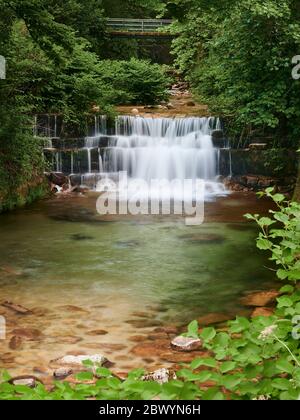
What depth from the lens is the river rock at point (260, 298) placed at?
7948 mm

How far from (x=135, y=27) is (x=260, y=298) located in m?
26.4

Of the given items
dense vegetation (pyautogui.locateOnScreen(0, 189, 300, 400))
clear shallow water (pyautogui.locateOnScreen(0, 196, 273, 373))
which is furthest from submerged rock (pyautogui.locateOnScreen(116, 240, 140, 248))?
dense vegetation (pyautogui.locateOnScreen(0, 189, 300, 400))

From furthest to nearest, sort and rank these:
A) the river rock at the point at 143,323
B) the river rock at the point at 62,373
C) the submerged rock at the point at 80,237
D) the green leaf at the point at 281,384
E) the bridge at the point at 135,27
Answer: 1. the bridge at the point at 135,27
2. the submerged rock at the point at 80,237
3. the river rock at the point at 143,323
4. the river rock at the point at 62,373
5. the green leaf at the point at 281,384

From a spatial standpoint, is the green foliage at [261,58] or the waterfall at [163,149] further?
the waterfall at [163,149]

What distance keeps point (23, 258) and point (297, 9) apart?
32.2 ft

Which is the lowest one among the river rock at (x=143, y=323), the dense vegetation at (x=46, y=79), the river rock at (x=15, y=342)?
the river rock at (x=143, y=323)

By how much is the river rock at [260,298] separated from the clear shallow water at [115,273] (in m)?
0.15

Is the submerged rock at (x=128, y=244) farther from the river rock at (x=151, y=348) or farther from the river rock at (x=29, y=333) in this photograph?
the river rock at (x=151, y=348)

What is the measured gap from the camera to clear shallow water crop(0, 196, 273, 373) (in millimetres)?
7160

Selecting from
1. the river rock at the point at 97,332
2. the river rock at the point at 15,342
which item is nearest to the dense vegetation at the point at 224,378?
the river rock at the point at 15,342

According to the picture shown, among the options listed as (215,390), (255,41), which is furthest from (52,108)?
(215,390)

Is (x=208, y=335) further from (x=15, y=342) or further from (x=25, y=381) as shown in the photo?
(x=15, y=342)

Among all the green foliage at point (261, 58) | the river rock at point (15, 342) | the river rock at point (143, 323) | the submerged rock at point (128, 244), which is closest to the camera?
the river rock at point (15, 342)

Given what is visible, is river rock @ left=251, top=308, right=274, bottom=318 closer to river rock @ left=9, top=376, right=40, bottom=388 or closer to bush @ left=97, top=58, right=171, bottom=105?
river rock @ left=9, top=376, right=40, bottom=388
